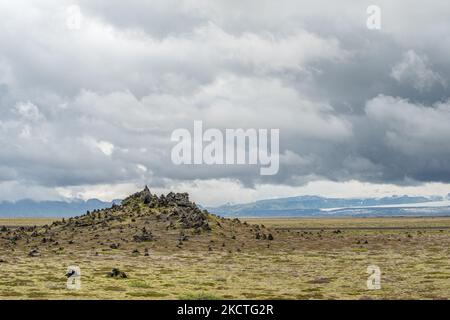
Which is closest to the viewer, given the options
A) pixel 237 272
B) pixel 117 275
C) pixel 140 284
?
pixel 140 284

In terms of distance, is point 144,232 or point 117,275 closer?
point 117,275

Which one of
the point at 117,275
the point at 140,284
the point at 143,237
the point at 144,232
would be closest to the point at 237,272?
the point at 117,275

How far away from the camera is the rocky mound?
3523 inches

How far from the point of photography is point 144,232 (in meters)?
97.1

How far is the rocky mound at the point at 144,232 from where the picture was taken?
89.5 metres

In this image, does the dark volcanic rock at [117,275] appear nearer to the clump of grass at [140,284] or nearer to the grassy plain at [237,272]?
the grassy plain at [237,272]

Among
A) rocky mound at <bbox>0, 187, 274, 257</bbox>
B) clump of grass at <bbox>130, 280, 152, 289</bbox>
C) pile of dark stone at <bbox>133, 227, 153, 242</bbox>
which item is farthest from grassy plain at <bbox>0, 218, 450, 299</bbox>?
pile of dark stone at <bbox>133, 227, 153, 242</bbox>

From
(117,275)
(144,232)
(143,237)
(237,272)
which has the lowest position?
(237,272)

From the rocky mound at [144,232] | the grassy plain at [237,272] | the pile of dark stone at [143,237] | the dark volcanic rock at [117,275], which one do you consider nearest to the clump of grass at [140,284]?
the grassy plain at [237,272]

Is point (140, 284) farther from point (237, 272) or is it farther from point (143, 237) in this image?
point (143, 237)

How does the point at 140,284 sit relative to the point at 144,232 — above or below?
below
